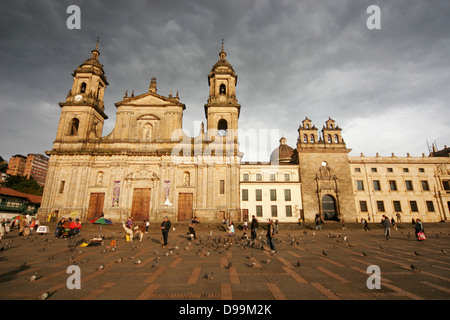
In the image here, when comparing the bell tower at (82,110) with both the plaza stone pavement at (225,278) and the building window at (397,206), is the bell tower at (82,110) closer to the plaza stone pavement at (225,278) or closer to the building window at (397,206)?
the plaza stone pavement at (225,278)

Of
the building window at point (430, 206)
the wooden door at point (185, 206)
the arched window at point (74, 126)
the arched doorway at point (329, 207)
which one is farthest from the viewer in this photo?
the building window at point (430, 206)

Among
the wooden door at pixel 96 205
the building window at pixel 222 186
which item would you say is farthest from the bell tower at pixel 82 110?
the building window at pixel 222 186

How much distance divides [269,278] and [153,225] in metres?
21.8

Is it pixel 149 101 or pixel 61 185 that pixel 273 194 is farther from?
pixel 61 185

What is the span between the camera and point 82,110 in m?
32.5

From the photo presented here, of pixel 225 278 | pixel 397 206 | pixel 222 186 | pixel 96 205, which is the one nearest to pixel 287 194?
pixel 222 186

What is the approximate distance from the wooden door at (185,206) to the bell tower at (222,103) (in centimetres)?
910

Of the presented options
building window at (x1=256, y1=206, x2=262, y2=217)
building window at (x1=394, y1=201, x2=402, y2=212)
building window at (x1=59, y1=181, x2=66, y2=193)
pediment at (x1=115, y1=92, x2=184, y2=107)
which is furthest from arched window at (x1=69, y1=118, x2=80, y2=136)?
building window at (x1=394, y1=201, x2=402, y2=212)

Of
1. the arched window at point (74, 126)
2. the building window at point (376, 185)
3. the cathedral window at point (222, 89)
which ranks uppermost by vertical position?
the cathedral window at point (222, 89)

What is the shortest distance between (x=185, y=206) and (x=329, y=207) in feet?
77.0

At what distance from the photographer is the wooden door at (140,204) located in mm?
28812

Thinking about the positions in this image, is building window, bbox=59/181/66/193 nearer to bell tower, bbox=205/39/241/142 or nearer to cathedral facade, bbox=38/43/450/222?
cathedral facade, bbox=38/43/450/222

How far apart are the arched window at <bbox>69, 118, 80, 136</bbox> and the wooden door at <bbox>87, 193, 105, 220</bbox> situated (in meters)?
10.9
